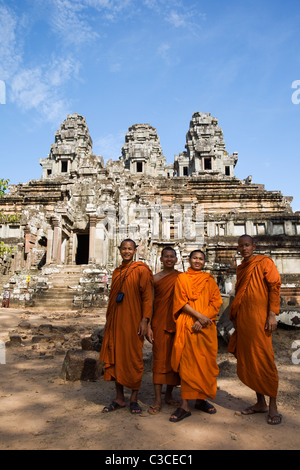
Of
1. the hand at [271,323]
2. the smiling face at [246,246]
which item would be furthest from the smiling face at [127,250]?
the hand at [271,323]

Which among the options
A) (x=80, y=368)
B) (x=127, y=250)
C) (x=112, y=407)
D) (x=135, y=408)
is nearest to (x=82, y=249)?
(x=80, y=368)

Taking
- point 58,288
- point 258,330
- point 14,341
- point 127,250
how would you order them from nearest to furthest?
point 258,330 → point 127,250 → point 14,341 → point 58,288

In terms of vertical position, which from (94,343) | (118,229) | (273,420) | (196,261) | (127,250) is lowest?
(273,420)

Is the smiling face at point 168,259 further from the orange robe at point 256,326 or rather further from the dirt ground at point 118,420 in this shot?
the dirt ground at point 118,420

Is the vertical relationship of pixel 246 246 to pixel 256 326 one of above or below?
above

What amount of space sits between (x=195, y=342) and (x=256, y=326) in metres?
0.63

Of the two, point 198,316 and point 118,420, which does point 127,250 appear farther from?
point 118,420

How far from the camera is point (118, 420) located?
8.87 ft

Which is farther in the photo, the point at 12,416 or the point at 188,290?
the point at 188,290

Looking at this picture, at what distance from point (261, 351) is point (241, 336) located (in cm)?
24

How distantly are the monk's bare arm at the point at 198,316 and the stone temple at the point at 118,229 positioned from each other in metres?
5.08
